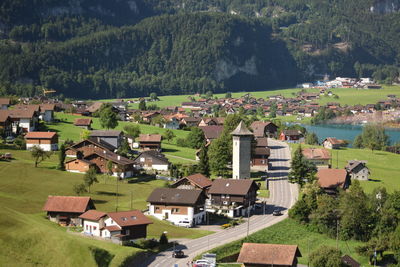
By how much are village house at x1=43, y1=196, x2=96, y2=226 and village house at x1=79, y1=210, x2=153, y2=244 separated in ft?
5.83

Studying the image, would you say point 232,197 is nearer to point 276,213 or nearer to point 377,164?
point 276,213

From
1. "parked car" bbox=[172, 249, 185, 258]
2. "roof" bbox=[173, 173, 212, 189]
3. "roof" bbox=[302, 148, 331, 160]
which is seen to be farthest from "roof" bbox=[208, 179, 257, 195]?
"roof" bbox=[302, 148, 331, 160]

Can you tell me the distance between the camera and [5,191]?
62.9 metres

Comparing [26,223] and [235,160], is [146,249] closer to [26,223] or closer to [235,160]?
[26,223]

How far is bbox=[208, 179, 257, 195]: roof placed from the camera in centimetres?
6871

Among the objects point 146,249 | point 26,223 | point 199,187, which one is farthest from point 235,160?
point 26,223

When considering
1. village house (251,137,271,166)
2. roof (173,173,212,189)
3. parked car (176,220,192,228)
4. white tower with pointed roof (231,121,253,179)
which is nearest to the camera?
parked car (176,220,192,228)

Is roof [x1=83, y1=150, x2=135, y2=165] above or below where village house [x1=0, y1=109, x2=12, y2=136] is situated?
below

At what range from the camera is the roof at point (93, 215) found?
181ft

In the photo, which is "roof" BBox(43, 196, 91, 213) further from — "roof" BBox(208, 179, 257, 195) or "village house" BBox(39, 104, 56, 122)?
"village house" BBox(39, 104, 56, 122)

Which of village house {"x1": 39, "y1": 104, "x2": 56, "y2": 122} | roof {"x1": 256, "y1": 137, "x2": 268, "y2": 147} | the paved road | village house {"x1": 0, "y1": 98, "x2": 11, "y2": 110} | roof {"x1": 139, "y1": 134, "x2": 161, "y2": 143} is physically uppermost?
village house {"x1": 0, "y1": 98, "x2": 11, "y2": 110}

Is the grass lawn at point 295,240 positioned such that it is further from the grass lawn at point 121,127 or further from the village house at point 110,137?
the village house at point 110,137

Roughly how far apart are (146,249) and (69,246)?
805 centimetres

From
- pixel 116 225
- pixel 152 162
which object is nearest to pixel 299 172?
pixel 152 162
